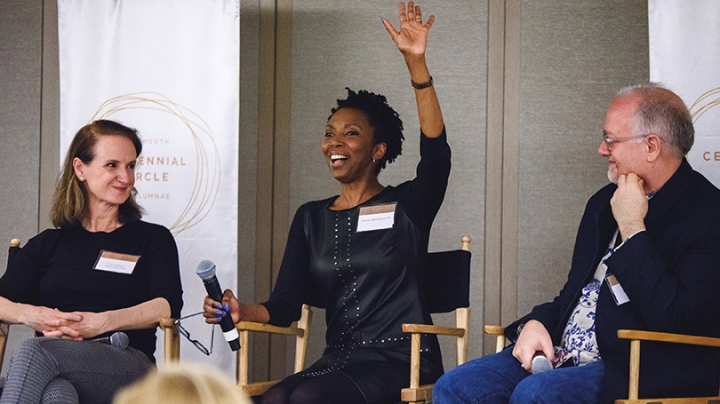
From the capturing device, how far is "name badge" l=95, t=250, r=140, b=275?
10.5 ft

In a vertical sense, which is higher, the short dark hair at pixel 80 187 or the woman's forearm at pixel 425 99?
the woman's forearm at pixel 425 99

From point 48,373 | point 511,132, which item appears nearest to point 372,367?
point 48,373

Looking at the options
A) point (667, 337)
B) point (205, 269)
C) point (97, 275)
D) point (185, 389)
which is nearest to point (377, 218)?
point (205, 269)

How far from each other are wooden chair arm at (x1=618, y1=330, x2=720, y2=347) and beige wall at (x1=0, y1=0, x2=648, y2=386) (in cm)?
177

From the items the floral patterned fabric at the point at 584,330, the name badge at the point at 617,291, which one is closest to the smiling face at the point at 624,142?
the floral patterned fabric at the point at 584,330

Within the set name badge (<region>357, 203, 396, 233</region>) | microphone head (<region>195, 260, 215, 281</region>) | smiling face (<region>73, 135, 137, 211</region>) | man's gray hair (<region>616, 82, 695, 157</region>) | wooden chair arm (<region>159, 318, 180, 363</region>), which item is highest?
man's gray hair (<region>616, 82, 695, 157</region>)

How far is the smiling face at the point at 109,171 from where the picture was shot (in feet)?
10.9

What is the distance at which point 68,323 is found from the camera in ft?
9.68

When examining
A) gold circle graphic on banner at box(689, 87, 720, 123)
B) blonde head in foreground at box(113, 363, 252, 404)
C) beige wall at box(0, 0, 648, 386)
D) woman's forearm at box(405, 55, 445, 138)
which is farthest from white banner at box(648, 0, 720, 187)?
blonde head in foreground at box(113, 363, 252, 404)

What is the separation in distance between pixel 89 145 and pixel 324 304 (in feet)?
3.57

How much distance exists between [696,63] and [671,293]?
1.53 m

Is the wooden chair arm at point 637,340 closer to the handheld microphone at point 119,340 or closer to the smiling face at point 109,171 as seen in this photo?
the handheld microphone at point 119,340

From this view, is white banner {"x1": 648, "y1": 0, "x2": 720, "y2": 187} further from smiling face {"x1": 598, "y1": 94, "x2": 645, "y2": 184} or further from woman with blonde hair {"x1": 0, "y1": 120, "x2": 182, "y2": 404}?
woman with blonde hair {"x1": 0, "y1": 120, "x2": 182, "y2": 404}

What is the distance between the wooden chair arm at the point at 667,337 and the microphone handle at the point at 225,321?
113cm
